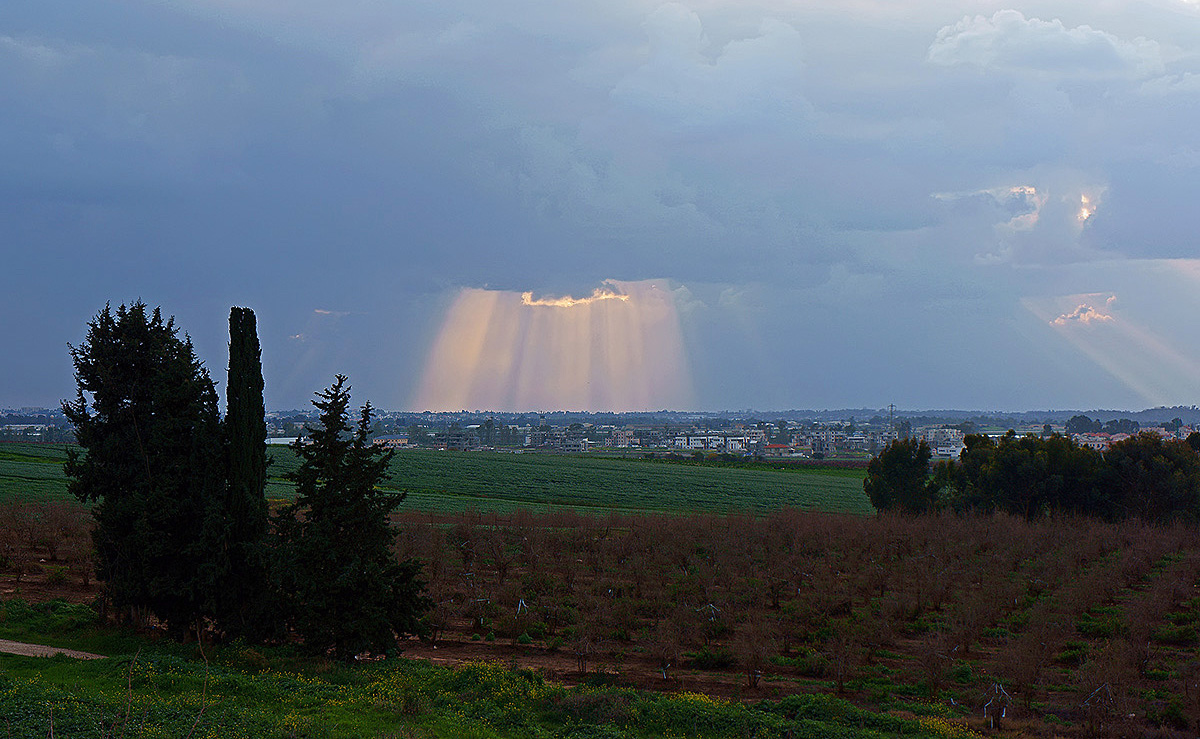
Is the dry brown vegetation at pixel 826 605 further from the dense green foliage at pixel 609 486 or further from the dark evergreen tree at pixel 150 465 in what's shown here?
the dense green foliage at pixel 609 486

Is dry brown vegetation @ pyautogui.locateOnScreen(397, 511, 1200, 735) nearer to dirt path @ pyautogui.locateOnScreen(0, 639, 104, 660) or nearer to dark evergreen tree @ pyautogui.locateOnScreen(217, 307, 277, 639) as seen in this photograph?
dark evergreen tree @ pyautogui.locateOnScreen(217, 307, 277, 639)

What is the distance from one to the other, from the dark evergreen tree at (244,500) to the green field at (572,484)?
29.3 m

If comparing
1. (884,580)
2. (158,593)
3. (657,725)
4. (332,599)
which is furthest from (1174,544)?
(158,593)

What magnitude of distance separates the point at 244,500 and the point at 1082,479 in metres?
46.2

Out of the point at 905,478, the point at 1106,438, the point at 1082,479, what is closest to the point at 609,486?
the point at 905,478

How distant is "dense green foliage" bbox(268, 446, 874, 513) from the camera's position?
6138 centimetres

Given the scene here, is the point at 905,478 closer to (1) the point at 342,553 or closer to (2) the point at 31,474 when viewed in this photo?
(1) the point at 342,553

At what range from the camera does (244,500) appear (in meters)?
19.5

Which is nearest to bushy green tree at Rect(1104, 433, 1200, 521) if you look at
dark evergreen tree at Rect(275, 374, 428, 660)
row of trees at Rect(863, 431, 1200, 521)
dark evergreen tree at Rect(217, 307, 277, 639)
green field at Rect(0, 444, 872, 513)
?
row of trees at Rect(863, 431, 1200, 521)

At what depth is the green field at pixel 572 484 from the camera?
57.0m

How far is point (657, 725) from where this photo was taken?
14.2m

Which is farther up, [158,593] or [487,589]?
[158,593]

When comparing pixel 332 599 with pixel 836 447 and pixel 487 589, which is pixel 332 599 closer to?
pixel 487 589

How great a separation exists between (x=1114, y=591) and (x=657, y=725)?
22.1 metres
